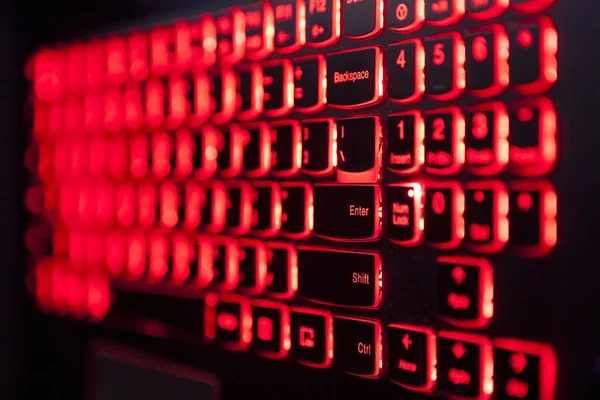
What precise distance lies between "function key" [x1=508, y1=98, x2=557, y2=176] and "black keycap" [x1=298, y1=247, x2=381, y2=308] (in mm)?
115

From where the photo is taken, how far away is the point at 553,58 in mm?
324

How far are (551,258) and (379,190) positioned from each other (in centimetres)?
12

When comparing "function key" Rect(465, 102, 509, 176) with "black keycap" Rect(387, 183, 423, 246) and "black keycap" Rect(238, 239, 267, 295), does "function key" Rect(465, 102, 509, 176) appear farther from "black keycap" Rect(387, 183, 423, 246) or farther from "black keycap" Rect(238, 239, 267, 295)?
"black keycap" Rect(238, 239, 267, 295)

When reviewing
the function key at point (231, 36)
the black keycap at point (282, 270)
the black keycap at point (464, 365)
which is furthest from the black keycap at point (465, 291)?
the function key at point (231, 36)

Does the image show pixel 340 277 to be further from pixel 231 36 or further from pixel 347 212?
pixel 231 36

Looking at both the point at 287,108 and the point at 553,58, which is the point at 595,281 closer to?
the point at 553,58

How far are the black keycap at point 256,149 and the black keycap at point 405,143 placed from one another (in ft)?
0.36

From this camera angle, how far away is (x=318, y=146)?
41cm

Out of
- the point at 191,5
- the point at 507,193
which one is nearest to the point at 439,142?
the point at 507,193

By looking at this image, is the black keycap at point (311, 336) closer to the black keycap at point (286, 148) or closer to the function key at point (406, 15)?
the black keycap at point (286, 148)

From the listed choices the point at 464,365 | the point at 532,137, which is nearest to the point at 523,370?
the point at 464,365

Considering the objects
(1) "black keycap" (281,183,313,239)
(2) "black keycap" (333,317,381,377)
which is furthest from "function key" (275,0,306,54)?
(2) "black keycap" (333,317,381,377)

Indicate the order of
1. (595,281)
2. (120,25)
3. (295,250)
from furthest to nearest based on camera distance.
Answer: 1. (120,25)
2. (295,250)
3. (595,281)

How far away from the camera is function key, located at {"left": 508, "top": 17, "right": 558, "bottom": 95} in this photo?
1.06 feet
